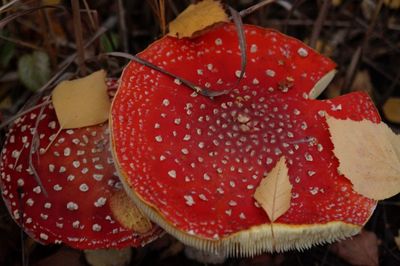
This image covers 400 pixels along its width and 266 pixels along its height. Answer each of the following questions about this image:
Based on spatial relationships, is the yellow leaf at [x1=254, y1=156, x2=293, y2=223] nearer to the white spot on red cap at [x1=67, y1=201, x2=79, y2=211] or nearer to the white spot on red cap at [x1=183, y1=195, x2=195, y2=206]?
the white spot on red cap at [x1=183, y1=195, x2=195, y2=206]

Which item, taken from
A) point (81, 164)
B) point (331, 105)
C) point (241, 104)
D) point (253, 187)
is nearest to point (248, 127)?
point (241, 104)

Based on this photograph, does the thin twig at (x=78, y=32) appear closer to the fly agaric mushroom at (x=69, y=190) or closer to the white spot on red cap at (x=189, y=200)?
the fly agaric mushroom at (x=69, y=190)

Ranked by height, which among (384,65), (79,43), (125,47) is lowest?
(384,65)

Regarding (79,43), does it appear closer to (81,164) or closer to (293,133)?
(81,164)

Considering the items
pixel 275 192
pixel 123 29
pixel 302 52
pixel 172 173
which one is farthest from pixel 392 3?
pixel 172 173

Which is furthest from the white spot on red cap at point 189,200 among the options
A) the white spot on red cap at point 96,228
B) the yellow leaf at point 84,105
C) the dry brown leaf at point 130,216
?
the yellow leaf at point 84,105

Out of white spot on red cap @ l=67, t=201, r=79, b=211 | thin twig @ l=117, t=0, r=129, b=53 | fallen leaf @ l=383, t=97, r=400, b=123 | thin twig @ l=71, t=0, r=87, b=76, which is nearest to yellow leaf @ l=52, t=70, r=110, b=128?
thin twig @ l=71, t=0, r=87, b=76
